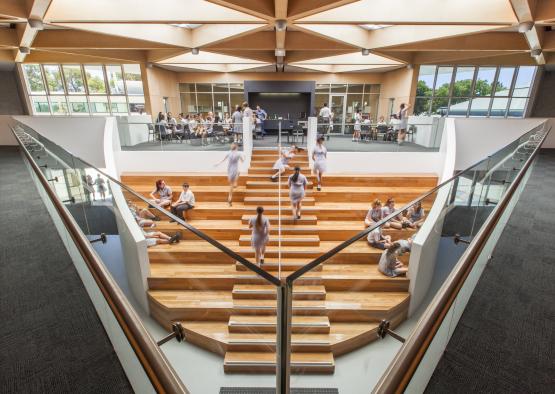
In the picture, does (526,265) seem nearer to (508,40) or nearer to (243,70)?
(508,40)

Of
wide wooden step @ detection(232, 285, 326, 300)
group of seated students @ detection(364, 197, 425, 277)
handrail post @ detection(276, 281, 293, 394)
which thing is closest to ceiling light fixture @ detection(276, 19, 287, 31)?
group of seated students @ detection(364, 197, 425, 277)

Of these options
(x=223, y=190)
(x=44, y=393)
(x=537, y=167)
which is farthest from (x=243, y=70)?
(x=44, y=393)

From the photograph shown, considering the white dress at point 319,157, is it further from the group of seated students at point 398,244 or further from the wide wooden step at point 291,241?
the group of seated students at point 398,244

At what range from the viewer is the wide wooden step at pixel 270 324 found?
1.80m

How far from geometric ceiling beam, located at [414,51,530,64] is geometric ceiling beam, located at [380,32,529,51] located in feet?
6.17

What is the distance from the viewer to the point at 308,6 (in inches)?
269

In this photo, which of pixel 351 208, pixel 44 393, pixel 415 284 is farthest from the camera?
pixel 351 208

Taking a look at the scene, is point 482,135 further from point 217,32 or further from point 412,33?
point 217,32

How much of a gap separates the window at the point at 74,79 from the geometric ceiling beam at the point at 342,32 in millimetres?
14325

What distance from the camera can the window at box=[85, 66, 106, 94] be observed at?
1658 cm

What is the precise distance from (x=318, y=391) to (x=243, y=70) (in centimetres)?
1687

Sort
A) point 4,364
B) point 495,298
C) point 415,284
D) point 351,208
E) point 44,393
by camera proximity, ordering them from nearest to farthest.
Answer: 1. point 44,393
2. point 4,364
3. point 495,298
4. point 415,284
5. point 351,208

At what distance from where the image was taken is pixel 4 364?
5.95ft

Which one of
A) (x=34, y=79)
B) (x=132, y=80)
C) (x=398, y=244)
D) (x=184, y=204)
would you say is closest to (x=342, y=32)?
(x=184, y=204)
